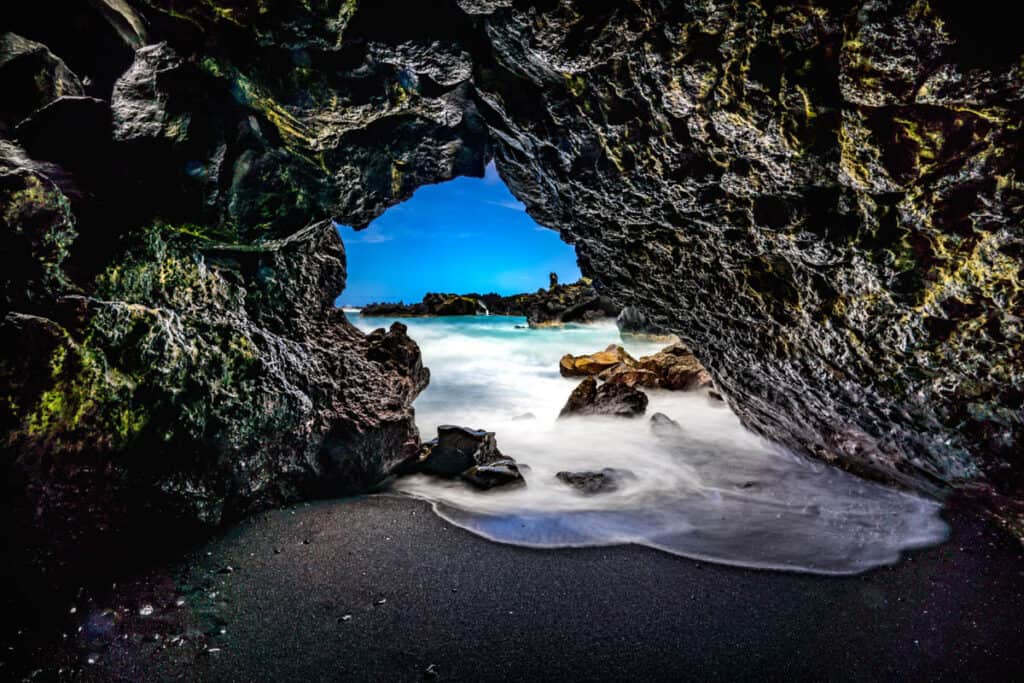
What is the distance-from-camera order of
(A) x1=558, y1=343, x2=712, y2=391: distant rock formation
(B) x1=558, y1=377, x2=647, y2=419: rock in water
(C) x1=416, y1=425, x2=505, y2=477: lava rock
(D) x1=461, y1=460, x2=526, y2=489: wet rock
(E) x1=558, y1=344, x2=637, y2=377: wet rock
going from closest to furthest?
1. (D) x1=461, y1=460, x2=526, y2=489: wet rock
2. (C) x1=416, y1=425, x2=505, y2=477: lava rock
3. (B) x1=558, y1=377, x2=647, y2=419: rock in water
4. (A) x1=558, y1=343, x2=712, y2=391: distant rock formation
5. (E) x1=558, y1=344, x2=637, y2=377: wet rock

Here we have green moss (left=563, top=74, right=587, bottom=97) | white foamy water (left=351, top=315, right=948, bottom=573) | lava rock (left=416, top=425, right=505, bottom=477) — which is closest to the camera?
green moss (left=563, top=74, right=587, bottom=97)

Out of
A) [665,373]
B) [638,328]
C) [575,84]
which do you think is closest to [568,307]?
[638,328]

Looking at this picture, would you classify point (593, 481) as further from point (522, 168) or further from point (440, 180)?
point (440, 180)

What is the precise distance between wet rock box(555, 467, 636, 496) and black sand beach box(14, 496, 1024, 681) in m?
1.14

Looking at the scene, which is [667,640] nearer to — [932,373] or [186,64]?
[932,373]

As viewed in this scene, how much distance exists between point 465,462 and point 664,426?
130 inches

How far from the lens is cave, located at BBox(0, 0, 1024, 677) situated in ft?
6.54

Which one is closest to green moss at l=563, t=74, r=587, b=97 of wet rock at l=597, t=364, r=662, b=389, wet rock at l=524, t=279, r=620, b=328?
wet rock at l=597, t=364, r=662, b=389

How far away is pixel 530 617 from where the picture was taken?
7.57 feet

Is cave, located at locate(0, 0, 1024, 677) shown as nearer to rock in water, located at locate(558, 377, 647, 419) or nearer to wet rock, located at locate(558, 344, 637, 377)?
rock in water, located at locate(558, 377, 647, 419)

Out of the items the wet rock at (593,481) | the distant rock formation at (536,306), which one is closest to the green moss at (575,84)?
the wet rock at (593,481)

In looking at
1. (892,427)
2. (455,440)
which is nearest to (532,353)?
(455,440)

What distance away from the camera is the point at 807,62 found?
195 cm

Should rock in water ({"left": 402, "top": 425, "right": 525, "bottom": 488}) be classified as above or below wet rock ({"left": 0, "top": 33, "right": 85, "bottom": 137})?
below
